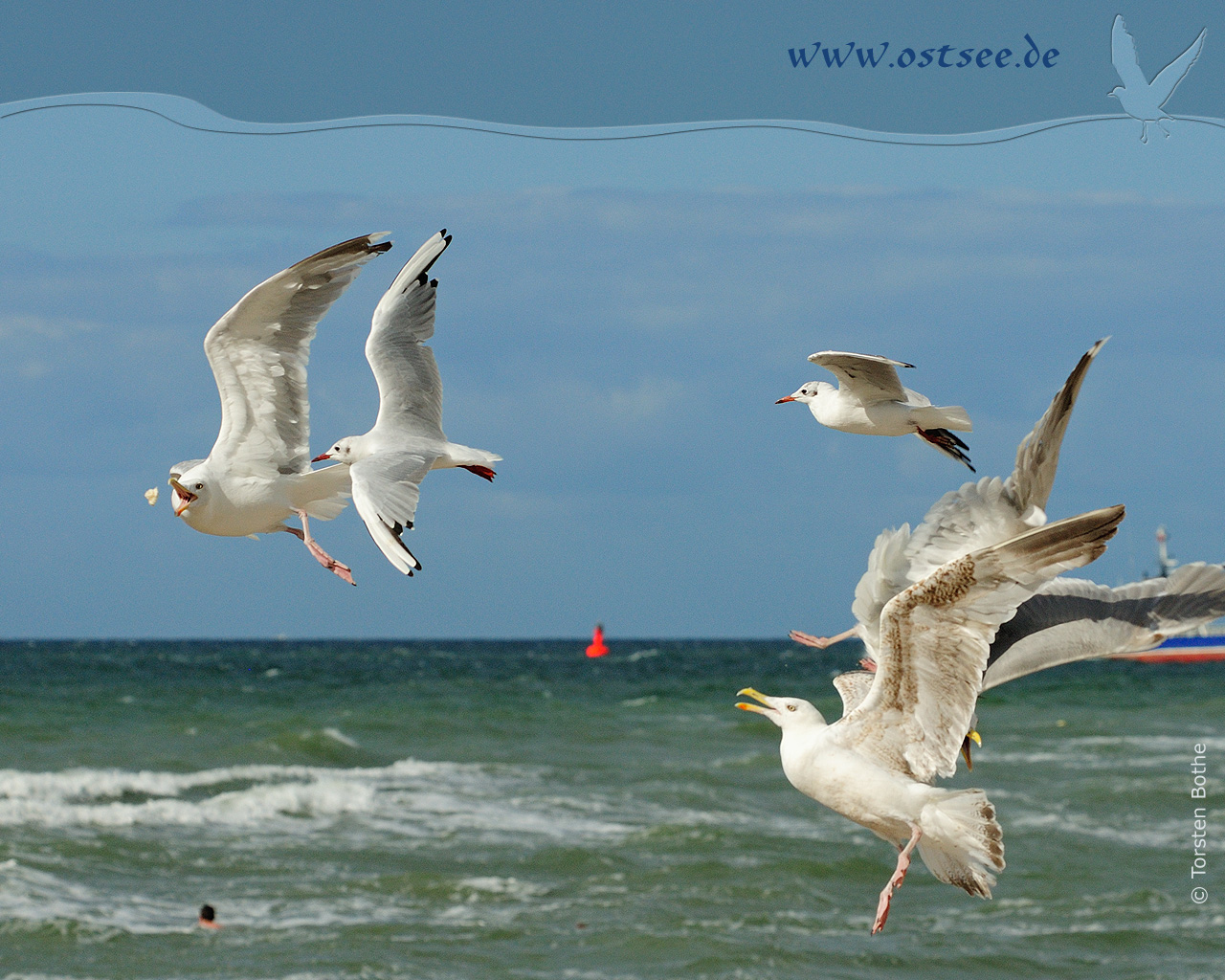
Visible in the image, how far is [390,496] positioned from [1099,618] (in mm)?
2251

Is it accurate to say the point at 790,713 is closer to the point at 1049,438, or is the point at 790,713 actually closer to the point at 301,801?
the point at 1049,438

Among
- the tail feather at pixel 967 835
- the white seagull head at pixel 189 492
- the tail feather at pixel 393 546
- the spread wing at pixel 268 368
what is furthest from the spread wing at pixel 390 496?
the tail feather at pixel 967 835

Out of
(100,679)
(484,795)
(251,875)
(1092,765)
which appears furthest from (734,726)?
(100,679)

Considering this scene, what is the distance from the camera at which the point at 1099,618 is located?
484 cm

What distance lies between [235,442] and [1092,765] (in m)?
28.5

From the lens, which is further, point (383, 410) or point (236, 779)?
point (236, 779)

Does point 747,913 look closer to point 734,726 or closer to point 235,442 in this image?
point 235,442

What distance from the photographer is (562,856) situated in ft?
73.0

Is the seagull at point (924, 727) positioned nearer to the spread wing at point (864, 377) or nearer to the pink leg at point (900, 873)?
the pink leg at point (900, 873)

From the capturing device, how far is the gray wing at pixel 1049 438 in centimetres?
396

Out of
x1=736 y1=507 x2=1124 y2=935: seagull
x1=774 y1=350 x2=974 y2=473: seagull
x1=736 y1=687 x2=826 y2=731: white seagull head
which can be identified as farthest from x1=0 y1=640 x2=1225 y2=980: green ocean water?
x1=736 y1=507 x2=1124 y2=935: seagull

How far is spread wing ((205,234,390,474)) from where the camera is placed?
531 centimetres

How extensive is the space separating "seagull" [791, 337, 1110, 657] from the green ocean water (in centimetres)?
1303

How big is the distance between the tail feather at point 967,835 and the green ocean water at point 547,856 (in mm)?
12606
